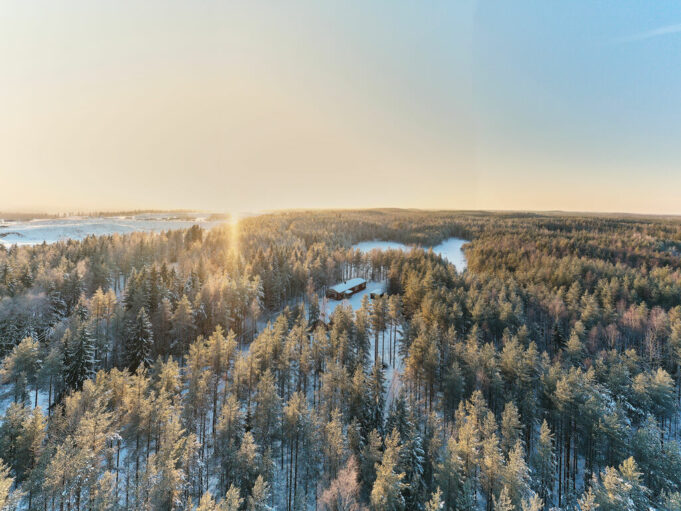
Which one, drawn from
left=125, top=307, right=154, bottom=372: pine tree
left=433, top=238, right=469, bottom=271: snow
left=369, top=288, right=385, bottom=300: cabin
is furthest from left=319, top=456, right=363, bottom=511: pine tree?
left=433, top=238, right=469, bottom=271: snow

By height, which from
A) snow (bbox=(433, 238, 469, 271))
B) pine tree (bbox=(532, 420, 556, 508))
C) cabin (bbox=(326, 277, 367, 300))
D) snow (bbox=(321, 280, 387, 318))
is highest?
snow (bbox=(433, 238, 469, 271))

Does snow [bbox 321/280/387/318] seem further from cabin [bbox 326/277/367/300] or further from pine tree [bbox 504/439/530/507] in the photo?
pine tree [bbox 504/439/530/507]

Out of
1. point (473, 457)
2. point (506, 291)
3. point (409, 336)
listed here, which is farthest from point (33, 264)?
point (506, 291)

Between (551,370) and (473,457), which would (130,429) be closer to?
(473,457)

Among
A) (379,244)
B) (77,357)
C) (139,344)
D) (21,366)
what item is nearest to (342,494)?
(139,344)

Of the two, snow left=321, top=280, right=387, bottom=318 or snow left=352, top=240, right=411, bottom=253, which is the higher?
snow left=352, top=240, right=411, bottom=253

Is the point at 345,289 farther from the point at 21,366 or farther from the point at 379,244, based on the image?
the point at 379,244
